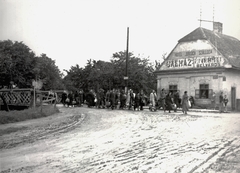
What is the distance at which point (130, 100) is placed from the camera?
22.0 meters

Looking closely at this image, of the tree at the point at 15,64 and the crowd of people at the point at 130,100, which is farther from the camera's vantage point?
the tree at the point at 15,64

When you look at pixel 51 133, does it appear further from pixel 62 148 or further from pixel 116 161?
pixel 116 161

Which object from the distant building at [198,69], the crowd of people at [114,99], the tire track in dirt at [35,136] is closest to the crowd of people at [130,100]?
the crowd of people at [114,99]

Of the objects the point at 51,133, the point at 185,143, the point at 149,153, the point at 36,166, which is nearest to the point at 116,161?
the point at 149,153

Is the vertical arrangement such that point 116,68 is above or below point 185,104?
above

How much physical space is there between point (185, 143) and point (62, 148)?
114 inches

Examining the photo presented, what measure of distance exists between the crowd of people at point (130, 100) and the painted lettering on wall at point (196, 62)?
3.13 m

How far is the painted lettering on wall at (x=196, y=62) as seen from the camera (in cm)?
2412

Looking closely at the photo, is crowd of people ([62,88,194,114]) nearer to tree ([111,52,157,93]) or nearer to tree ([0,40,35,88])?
tree ([0,40,35,88])

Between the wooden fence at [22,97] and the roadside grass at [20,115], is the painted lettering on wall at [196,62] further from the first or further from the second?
the roadside grass at [20,115]

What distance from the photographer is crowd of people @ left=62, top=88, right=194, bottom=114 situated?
19.8 m

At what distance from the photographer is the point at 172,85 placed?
1097 inches

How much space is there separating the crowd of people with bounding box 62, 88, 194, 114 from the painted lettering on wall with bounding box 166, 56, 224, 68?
3128mm

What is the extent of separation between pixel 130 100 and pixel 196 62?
7.18 metres
